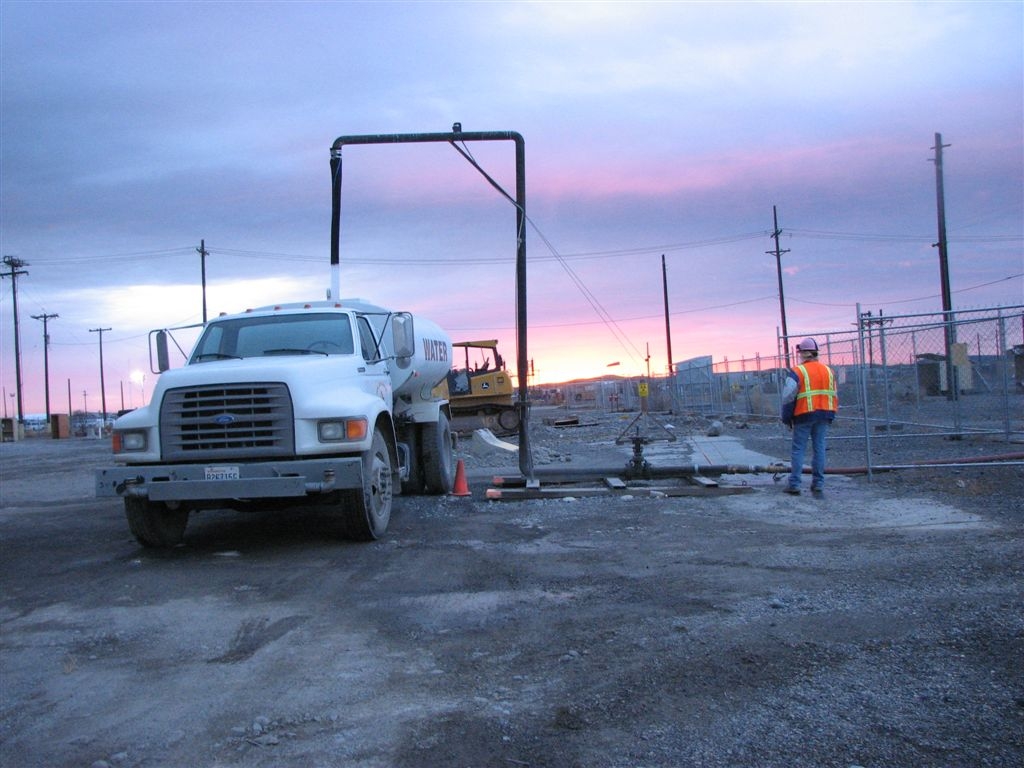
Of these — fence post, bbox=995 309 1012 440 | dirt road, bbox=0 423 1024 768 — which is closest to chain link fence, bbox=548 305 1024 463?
fence post, bbox=995 309 1012 440

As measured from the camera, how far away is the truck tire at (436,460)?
12.0 m

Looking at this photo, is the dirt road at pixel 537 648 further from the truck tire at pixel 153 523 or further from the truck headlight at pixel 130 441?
the truck headlight at pixel 130 441

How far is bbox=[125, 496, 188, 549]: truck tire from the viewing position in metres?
8.16

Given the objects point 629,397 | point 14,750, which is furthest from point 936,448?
point 629,397

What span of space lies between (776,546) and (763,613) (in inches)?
90.2

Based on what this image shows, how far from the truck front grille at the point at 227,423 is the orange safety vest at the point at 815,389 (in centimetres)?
647

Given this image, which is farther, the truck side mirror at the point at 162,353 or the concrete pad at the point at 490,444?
the concrete pad at the point at 490,444

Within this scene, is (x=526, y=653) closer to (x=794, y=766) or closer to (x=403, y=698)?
(x=403, y=698)

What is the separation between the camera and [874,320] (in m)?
12.5

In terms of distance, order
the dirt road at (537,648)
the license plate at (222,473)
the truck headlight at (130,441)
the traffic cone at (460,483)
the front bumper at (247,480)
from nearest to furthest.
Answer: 1. the dirt road at (537,648)
2. the front bumper at (247,480)
3. the license plate at (222,473)
4. the truck headlight at (130,441)
5. the traffic cone at (460,483)

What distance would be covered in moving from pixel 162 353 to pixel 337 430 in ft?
9.94

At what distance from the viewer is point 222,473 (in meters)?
7.68

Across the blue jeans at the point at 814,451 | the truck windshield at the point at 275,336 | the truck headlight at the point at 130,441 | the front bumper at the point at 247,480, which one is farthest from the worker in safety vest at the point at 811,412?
the truck headlight at the point at 130,441

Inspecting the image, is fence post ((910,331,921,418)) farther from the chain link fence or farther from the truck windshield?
the truck windshield
